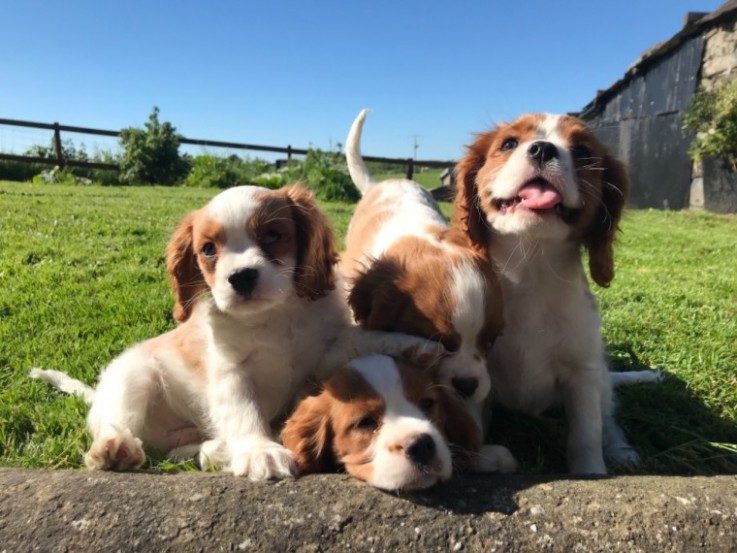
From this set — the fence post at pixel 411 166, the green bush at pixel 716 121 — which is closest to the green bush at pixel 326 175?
the fence post at pixel 411 166

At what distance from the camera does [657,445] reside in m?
3.41

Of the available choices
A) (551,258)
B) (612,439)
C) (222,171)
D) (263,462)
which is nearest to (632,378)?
(612,439)

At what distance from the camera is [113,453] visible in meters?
2.71

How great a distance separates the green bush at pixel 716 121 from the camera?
46.0 feet

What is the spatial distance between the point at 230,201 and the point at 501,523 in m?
1.91

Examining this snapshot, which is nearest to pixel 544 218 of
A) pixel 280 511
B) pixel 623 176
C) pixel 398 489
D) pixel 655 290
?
pixel 623 176

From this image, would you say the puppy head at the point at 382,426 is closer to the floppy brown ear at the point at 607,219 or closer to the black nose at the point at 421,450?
the black nose at the point at 421,450

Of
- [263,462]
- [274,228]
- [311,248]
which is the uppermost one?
[274,228]

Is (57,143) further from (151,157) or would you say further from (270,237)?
(270,237)

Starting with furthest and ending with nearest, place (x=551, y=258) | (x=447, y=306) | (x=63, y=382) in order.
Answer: (x=63, y=382) → (x=551, y=258) → (x=447, y=306)

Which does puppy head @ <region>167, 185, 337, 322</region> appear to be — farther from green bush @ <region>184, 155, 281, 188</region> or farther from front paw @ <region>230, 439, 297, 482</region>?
green bush @ <region>184, 155, 281, 188</region>

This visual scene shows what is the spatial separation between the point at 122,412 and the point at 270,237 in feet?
3.66

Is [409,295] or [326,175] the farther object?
[326,175]

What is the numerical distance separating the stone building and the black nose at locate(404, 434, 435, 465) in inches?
550
